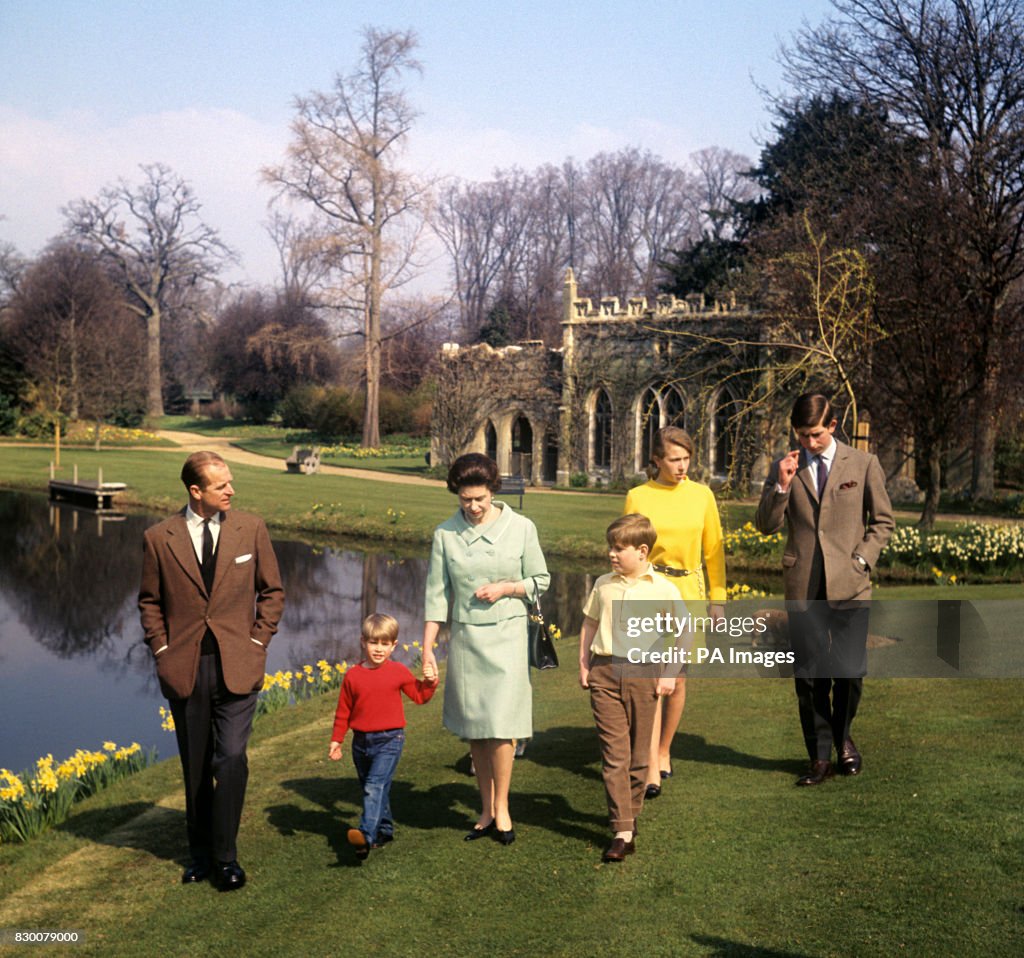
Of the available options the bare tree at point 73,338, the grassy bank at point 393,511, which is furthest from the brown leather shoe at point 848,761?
the bare tree at point 73,338

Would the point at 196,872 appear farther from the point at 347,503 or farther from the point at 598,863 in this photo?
the point at 347,503

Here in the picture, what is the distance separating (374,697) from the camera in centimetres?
530

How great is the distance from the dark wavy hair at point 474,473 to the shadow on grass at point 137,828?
2324 millimetres

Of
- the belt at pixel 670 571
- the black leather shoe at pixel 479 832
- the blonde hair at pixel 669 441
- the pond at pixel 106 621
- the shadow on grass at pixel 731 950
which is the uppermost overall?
the blonde hair at pixel 669 441

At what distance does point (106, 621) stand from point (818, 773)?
1216cm

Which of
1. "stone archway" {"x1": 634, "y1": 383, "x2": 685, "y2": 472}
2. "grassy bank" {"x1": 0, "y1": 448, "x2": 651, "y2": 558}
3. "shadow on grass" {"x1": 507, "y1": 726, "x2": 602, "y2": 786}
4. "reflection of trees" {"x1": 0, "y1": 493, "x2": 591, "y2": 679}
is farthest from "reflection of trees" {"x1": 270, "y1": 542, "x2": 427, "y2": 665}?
"stone archway" {"x1": 634, "y1": 383, "x2": 685, "y2": 472}

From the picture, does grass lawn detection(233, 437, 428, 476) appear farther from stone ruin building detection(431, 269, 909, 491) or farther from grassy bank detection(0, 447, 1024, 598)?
grassy bank detection(0, 447, 1024, 598)

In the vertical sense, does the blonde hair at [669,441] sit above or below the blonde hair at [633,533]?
above

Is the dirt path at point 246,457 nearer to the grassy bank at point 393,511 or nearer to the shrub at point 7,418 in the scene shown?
the grassy bank at point 393,511

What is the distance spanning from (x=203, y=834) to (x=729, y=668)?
16.3 ft

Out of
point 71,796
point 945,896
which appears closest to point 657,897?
point 945,896

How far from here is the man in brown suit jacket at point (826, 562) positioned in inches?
223

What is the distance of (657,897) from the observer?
179 inches

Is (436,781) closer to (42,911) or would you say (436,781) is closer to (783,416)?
(42,911)
